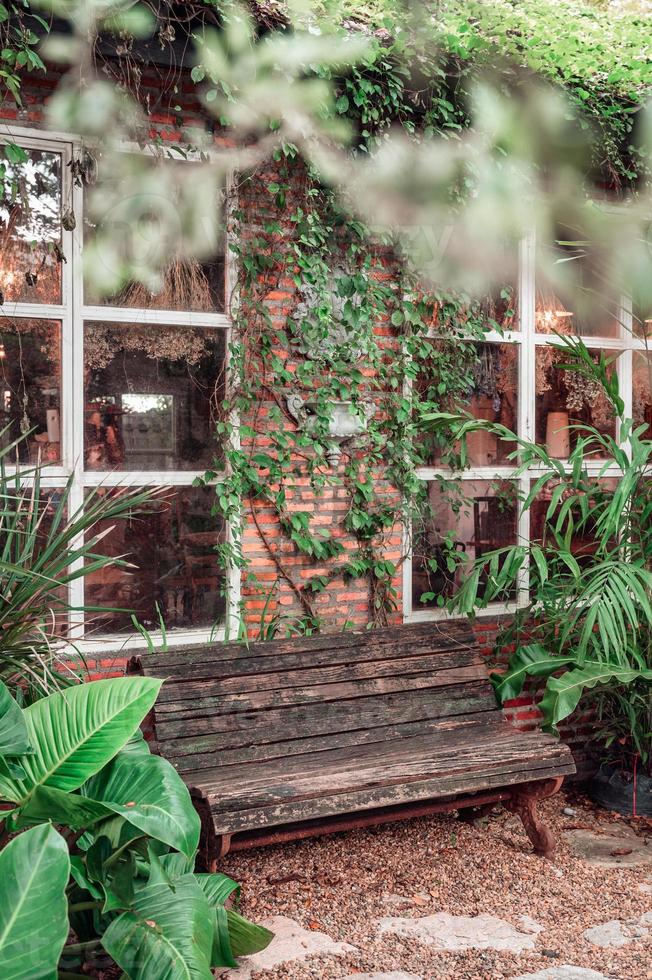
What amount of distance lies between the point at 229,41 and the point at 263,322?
3.86 ft

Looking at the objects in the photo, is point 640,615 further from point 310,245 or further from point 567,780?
point 310,245

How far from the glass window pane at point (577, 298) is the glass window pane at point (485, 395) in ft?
1.10

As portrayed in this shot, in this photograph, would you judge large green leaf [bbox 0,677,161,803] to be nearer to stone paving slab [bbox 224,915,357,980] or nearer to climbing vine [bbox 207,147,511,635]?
stone paving slab [bbox 224,915,357,980]

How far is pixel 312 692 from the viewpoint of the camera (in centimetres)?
373

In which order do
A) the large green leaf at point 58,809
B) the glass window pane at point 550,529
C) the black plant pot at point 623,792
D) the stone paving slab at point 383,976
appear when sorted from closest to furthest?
the large green leaf at point 58,809 < the stone paving slab at point 383,976 < the black plant pot at point 623,792 < the glass window pane at point 550,529

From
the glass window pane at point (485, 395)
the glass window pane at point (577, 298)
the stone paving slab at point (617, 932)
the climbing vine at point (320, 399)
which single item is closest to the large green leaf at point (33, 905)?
the stone paving slab at point (617, 932)

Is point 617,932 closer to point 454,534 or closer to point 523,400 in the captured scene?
point 454,534

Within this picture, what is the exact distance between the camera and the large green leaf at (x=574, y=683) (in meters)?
3.84

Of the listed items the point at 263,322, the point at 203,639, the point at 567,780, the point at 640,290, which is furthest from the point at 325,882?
the point at 640,290

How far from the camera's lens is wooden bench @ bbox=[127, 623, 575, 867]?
3.17 meters

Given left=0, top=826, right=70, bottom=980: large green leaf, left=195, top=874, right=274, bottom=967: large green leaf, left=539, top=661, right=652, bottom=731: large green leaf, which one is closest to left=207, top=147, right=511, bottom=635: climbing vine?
left=539, top=661, right=652, bottom=731: large green leaf

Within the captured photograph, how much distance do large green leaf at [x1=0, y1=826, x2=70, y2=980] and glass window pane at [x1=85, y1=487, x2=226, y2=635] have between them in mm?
1853

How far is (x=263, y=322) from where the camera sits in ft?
13.5

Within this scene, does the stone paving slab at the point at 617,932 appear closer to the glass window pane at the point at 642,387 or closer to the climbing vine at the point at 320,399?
the climbing vine at the point at 320,399
